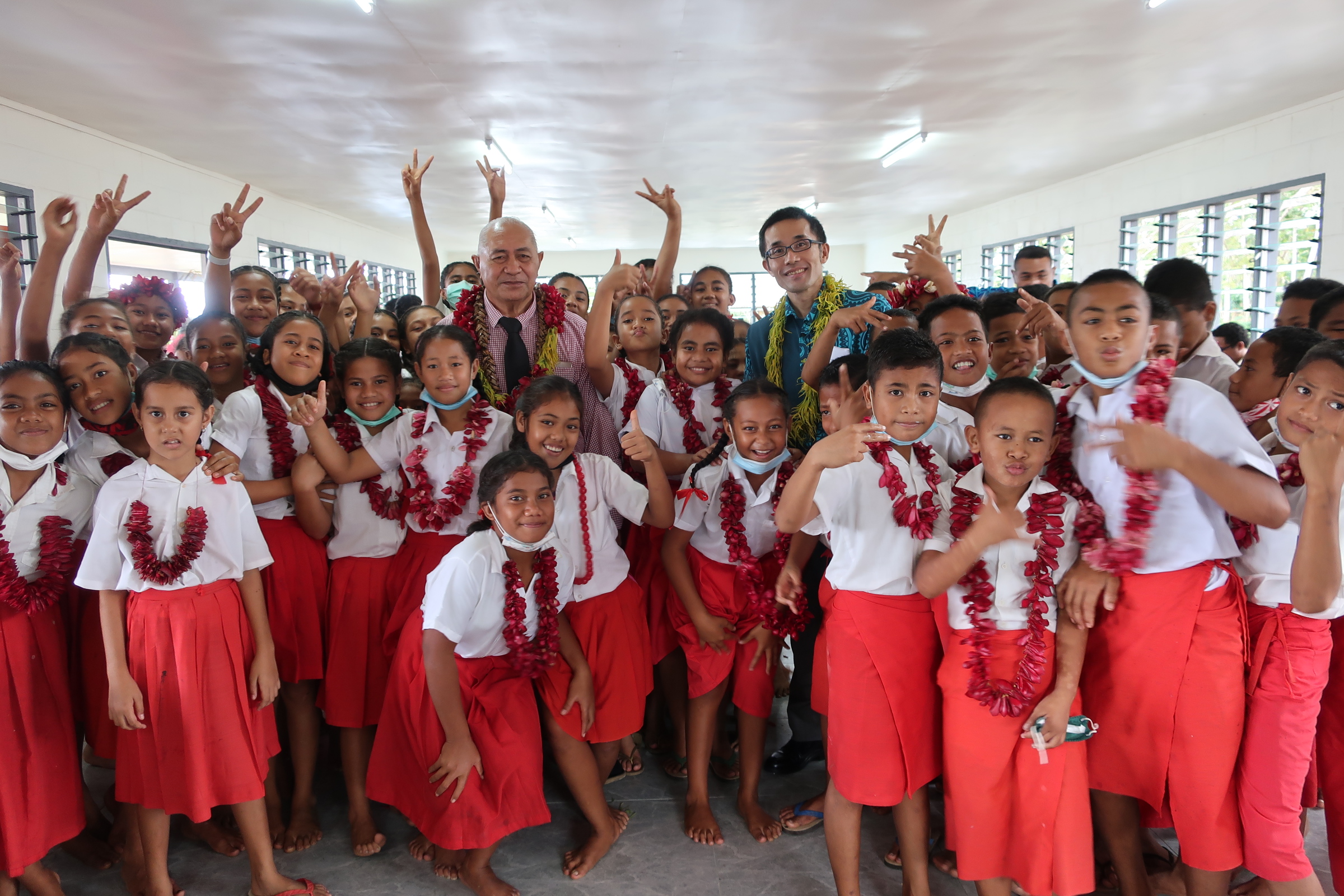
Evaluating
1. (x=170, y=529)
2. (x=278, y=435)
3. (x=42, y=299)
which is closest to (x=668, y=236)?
(x=278, y=435)

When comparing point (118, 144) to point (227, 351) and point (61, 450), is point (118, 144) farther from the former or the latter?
point (61, 450)

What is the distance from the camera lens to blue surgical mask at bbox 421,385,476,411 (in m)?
2.73

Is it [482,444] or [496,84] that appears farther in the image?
[496,84]

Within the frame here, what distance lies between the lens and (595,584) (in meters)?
2.65

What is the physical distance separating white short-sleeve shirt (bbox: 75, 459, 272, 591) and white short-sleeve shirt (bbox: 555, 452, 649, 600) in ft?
3.10

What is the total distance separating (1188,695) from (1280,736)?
23cm

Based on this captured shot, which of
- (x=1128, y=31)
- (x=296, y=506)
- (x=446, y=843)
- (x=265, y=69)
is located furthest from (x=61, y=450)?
(x=1128, y=31)

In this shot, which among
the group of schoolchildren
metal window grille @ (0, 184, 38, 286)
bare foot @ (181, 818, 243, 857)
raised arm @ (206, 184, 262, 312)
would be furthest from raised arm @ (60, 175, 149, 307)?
metal window grille @ (0, 184, 38, 286)

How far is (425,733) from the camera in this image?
2379mm

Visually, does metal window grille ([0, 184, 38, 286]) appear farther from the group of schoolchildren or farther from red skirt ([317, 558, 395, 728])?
red skirt ([317, 558, 395, 728])

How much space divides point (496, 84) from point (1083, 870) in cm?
678

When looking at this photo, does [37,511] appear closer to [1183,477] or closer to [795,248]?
[795,248]

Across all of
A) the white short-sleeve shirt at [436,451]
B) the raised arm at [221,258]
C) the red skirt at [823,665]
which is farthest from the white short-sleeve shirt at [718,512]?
the raised arm at [221,258]

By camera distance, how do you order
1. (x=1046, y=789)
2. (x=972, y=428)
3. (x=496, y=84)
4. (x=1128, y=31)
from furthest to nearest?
(x=496, y=84)
(x=1128, y=31)
(x=972, y=428)
(x=1046, y=789)
